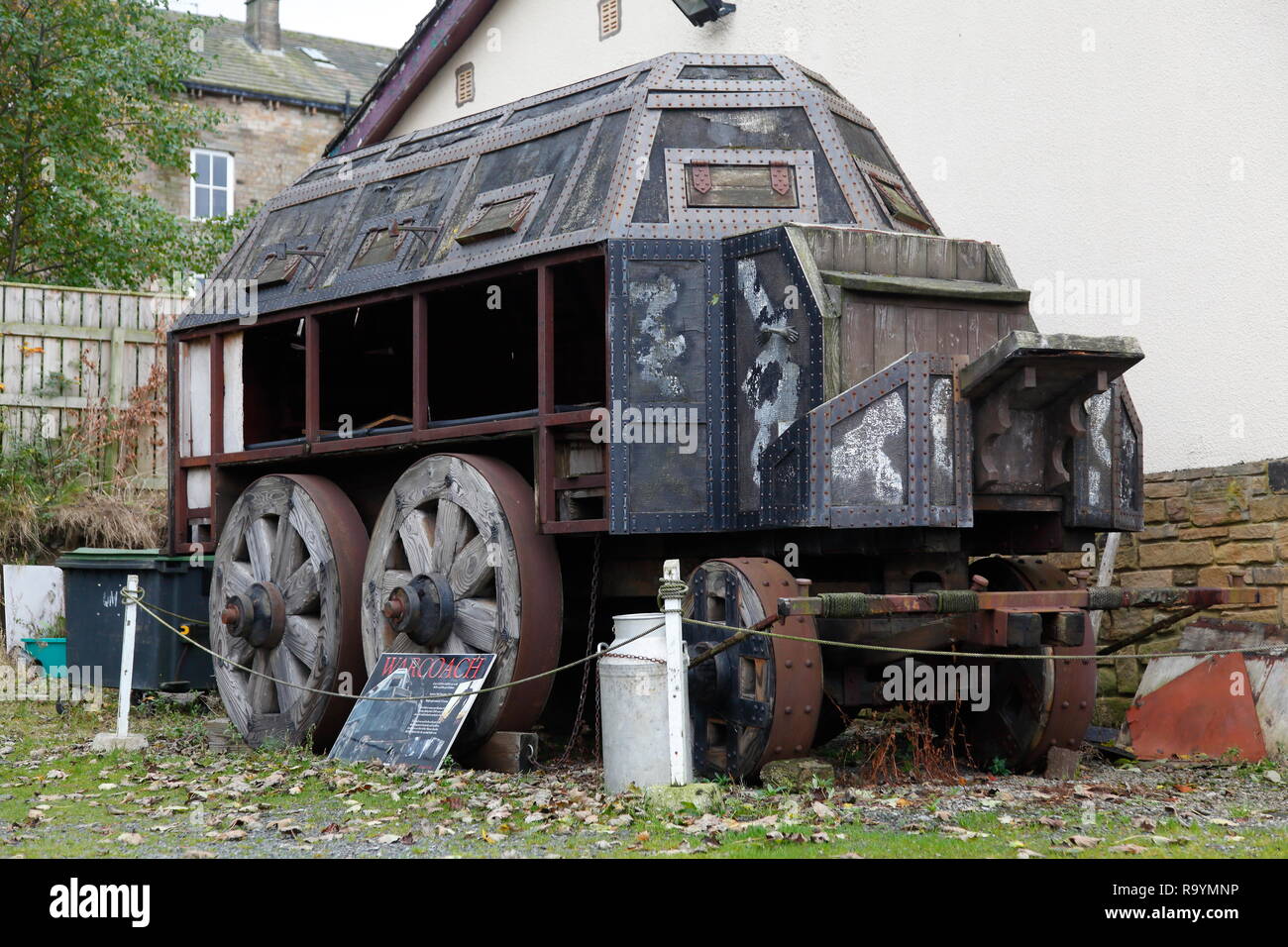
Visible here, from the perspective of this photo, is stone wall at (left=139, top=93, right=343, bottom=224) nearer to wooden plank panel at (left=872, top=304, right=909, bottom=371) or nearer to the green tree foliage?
the green tree foliage

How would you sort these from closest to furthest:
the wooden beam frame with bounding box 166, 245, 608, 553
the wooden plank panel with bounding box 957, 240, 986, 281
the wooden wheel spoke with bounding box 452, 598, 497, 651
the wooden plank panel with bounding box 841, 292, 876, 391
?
the wooden plank panel with bounding box 841, 292, 876, 391 < the wooden plank panel with bounding box 957, 240, 986, 281 < the wooden beam frame with bounding box 166, 245, 608, 553 < the wooden wheel spoke with bounding box 452, 598, 497, 651

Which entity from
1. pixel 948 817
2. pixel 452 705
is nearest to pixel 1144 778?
pixel 948 817

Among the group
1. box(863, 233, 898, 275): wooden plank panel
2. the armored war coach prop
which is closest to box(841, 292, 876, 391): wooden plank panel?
the armored war coach prop

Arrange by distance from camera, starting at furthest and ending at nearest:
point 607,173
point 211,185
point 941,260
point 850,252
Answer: point 211,185
point 607,173
point 941,260
point 850,252

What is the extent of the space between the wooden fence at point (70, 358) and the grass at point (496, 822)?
8.07 meters

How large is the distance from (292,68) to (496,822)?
2711cm

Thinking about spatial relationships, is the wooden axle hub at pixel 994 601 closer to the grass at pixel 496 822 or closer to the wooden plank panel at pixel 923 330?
the grass at pixel 496 822

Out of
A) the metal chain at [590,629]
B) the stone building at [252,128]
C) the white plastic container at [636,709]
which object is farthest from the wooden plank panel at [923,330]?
the stone building at [252,128]

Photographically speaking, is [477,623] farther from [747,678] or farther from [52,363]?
[52,363]

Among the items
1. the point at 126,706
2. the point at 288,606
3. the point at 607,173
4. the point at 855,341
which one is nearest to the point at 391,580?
the point at 288,606

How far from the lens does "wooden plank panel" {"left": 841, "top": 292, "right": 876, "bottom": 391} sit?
7758 mm

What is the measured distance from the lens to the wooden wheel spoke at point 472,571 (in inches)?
356

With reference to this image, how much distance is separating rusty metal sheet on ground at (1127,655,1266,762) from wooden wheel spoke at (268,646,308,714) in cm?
507

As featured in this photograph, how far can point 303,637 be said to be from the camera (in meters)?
10.3
